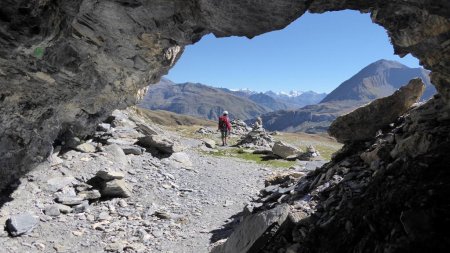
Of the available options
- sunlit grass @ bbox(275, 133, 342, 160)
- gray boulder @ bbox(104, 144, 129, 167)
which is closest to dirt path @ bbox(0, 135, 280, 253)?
gray boulder @ bbox(104, 144, 129, 167)

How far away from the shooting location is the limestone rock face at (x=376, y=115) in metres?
17.6

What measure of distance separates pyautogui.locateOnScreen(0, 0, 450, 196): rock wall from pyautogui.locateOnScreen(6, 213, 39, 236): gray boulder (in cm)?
304

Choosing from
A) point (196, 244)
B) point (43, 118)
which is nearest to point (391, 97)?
point (196, 244)

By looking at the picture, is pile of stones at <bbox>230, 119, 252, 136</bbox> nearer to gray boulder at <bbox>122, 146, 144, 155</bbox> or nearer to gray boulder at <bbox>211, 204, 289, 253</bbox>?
gray boulder at <bbox>122, 146, 144, 155</bbox>

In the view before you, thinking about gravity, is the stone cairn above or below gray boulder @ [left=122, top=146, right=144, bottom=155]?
above

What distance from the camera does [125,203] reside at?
22656 mm

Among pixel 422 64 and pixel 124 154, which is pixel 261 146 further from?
pixel 422 64

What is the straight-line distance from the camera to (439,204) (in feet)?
30.1

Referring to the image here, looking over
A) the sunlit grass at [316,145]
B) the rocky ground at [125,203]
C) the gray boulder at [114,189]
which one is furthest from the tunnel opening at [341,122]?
the sunlit grass at [316,145]

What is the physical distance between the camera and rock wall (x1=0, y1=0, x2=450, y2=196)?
34.0 ft

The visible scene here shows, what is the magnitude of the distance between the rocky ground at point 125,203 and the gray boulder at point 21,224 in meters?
0.05

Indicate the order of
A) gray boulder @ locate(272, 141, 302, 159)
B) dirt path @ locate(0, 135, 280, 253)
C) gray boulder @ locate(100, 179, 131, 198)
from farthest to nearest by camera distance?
1. gray boulder @ locate(272, 141, 302, 159)
2. gray boulder @ locate(100, 179, 131, 198)
3. dirt path @ locate(0, 135, 280, 253)

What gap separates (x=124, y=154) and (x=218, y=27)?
18.8m

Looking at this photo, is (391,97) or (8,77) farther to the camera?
(391,97)
